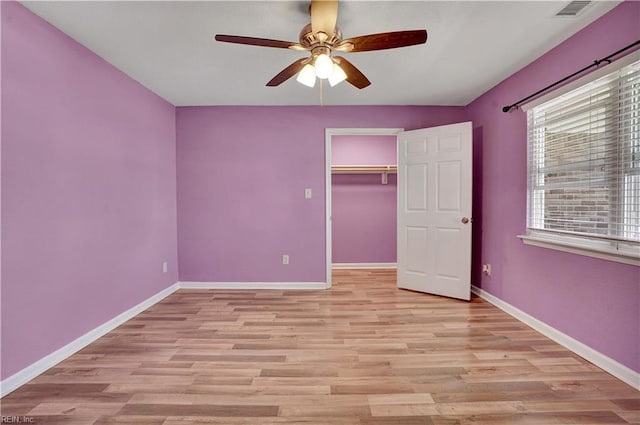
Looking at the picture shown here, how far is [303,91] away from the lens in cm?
316

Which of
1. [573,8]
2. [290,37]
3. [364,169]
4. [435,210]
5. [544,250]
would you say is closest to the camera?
[573,8]

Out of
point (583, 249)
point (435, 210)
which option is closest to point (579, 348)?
A: point (583, 249)

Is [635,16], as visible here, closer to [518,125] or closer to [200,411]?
[518,125]

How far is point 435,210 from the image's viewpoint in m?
3.39

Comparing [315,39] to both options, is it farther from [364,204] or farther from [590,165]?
[364,204]

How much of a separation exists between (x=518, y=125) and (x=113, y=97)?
3.80 meters

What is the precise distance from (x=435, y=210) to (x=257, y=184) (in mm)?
2254

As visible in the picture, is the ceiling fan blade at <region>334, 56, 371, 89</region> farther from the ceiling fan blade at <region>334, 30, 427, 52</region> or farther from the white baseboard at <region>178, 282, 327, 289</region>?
the white baseboard at <region>178, 282, 327, 289</region>

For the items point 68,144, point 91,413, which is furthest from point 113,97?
point 91,413

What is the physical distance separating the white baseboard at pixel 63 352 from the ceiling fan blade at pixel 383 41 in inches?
111

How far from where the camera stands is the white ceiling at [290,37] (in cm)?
181

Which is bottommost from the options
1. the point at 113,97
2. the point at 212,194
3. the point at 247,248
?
the point at 247,248

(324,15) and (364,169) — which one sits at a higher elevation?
(324,15)

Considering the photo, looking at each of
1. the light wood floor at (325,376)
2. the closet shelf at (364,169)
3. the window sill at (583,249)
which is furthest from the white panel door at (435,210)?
the closet shelf at (364,169)
